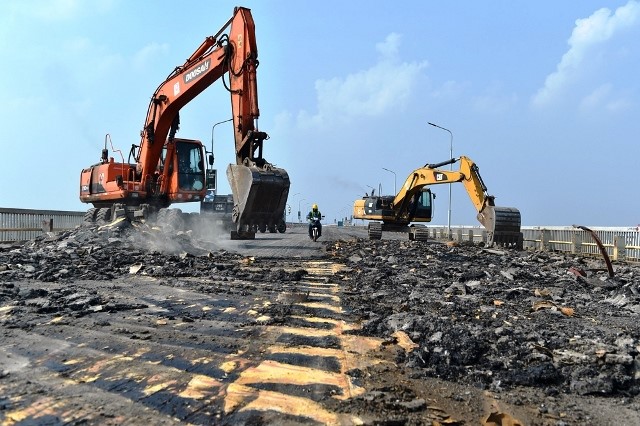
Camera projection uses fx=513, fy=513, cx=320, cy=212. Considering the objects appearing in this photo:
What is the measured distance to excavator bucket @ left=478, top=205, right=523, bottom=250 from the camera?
2012 cm

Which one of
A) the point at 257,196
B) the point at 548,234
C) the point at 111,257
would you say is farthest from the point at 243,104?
the point at 548,234

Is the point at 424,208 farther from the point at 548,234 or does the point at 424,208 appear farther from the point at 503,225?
the point at 503,225

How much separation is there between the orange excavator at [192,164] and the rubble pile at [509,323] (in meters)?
3.10

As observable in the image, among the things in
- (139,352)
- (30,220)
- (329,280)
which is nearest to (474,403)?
(139,352)

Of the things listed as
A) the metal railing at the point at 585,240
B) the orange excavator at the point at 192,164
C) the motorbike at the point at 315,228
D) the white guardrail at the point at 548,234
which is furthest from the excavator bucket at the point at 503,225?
the orange excavator at the point at 192,164

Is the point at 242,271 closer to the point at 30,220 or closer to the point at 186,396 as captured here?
the point at 186,396

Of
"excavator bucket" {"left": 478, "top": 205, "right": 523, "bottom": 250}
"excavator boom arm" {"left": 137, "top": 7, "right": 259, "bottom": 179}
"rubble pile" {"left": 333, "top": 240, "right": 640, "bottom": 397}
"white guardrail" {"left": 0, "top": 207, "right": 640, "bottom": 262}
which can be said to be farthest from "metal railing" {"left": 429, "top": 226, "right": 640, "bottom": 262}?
"excavator boom arm" {"left": 137, "top": 7, "right": 259, "bottom": 179}

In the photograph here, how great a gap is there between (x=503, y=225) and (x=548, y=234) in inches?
194

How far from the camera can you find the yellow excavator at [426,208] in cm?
2031

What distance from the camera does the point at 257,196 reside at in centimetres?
1276

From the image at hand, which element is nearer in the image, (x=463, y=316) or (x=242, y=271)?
(x=463, y=316)

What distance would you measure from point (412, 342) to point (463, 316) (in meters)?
1.55

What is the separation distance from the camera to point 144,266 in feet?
36.9

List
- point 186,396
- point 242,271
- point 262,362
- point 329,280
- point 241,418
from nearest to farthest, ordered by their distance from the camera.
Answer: point 241,418
point 186,396
point 262,362
point 329,280
point 242,271
